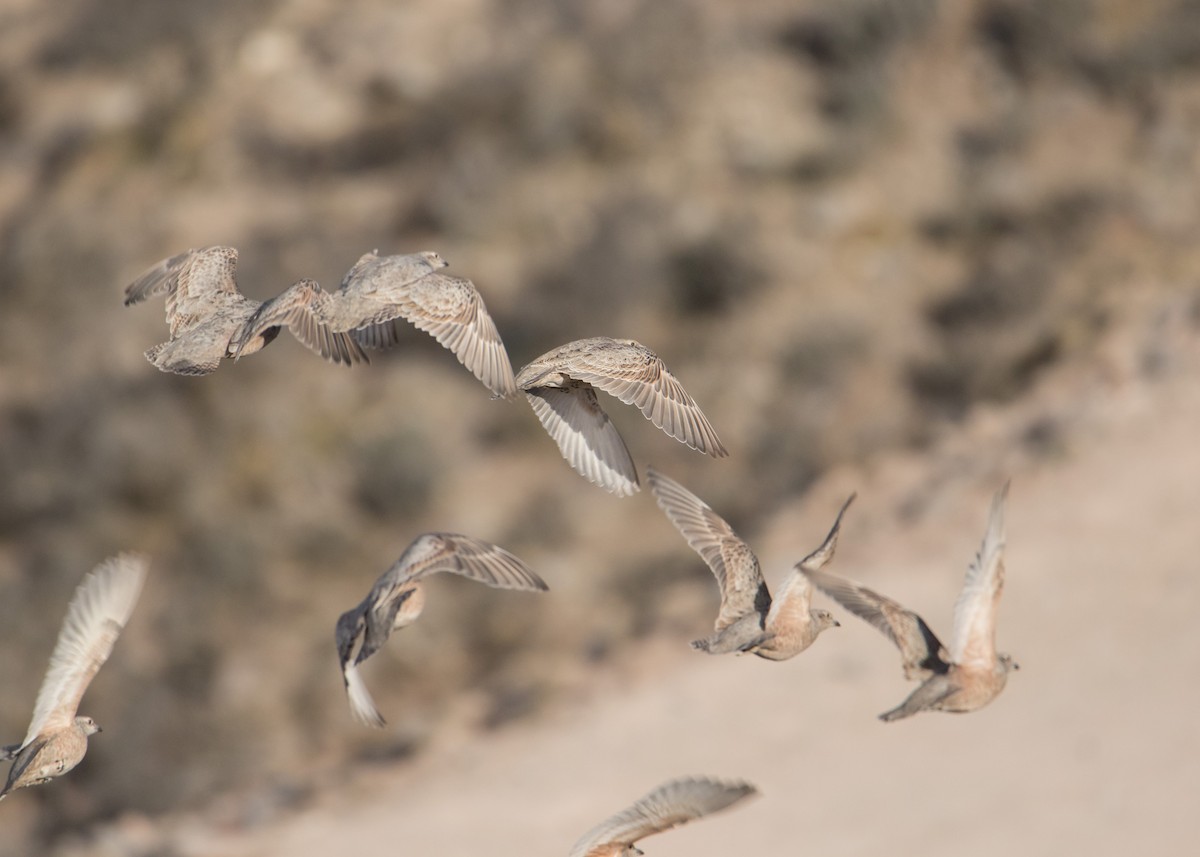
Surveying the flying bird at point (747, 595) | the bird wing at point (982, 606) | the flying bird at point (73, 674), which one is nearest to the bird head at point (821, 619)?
the flying bird at point (747, 595)

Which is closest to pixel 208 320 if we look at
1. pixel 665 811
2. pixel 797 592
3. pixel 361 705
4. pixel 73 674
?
pixel 73 674

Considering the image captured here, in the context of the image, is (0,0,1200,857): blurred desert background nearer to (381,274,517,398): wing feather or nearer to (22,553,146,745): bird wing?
(381,274,517,398): wing feather

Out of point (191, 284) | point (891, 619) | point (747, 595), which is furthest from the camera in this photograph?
point (191, 284)

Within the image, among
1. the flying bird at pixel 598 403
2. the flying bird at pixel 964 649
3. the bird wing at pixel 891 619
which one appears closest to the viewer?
the bird wing at pixel 891 619

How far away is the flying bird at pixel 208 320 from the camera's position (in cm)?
904

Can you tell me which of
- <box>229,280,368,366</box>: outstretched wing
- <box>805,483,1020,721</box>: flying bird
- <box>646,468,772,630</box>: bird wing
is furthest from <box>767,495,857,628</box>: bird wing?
<box>229,280,368,366</box>: outstretched wing

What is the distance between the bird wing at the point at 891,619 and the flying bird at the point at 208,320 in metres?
2.86

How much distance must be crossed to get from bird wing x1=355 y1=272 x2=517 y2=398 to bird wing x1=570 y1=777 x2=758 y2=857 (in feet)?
7.85

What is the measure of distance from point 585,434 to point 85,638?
9.80 feet

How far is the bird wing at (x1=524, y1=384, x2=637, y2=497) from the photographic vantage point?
382 inches

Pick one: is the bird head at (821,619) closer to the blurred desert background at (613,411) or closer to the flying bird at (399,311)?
the flying bird at (399,311)

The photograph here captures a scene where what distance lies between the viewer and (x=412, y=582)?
329 inches

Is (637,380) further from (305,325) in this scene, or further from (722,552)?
(305,325)

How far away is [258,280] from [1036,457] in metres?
12.9
